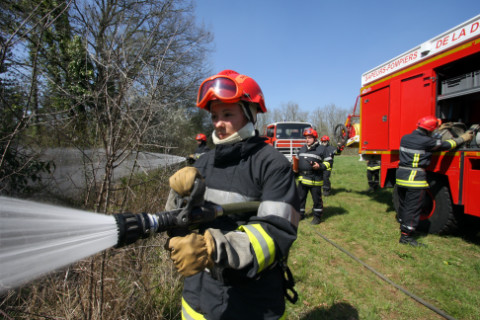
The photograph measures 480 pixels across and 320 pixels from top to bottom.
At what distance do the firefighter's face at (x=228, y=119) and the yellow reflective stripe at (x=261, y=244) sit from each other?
61cm

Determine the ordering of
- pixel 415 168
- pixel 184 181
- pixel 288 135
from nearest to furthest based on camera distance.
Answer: pixel 184 181 → pixel 415 168 → pixel 288 135

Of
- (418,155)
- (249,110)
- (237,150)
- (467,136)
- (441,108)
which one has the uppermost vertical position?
(441,108)

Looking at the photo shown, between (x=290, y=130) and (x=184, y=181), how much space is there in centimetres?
1377

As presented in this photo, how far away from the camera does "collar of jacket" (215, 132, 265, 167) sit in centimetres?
149

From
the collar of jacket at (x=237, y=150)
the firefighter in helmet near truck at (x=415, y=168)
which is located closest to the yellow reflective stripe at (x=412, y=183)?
the firefighter in helmet near truck at (x=415, y=168)

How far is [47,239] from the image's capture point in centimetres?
121

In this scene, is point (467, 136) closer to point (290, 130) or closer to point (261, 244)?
point (261, 244)

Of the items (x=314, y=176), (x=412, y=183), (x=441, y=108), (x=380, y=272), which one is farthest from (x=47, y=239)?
(x=441, y=108)

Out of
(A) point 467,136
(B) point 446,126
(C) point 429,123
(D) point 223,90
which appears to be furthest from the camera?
(B) point 446,126

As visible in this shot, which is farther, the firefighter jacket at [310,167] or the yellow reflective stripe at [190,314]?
the firefighter jacket at [310,167]

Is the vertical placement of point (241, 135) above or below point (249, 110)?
below

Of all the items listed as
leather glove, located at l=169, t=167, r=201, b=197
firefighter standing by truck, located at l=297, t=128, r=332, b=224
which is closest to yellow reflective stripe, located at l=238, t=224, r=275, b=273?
leather glove, located at l=169, t=167, r=201, b=197

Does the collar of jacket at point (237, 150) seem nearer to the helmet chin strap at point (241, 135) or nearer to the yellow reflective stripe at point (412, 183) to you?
the helmet chin strap at point (241, 135)

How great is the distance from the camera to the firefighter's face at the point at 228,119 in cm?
154
